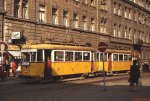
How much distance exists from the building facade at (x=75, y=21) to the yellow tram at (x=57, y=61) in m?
1.54

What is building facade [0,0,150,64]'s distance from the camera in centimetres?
3626

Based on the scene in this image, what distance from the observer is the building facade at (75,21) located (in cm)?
3626

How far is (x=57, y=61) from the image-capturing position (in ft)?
94.6

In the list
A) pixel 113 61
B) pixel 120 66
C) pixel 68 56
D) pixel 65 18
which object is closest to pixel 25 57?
pixel 68 56

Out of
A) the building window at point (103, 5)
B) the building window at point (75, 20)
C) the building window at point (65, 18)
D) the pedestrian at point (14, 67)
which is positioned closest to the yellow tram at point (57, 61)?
the pedestrian at point (14, 67)

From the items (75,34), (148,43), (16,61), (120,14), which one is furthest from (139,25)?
(16,61)

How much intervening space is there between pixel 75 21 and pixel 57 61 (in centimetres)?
1990

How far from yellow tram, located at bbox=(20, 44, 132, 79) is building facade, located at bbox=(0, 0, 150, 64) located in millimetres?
1543

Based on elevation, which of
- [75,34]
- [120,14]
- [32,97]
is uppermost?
[120,14]

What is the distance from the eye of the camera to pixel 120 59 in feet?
139

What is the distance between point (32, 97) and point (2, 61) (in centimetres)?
1125

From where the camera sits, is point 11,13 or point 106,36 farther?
point 106,36

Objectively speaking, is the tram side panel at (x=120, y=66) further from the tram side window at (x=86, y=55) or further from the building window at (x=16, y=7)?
the building window at (x=16, y=7)

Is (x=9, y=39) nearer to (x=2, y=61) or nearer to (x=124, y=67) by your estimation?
(x=2, y=61)
